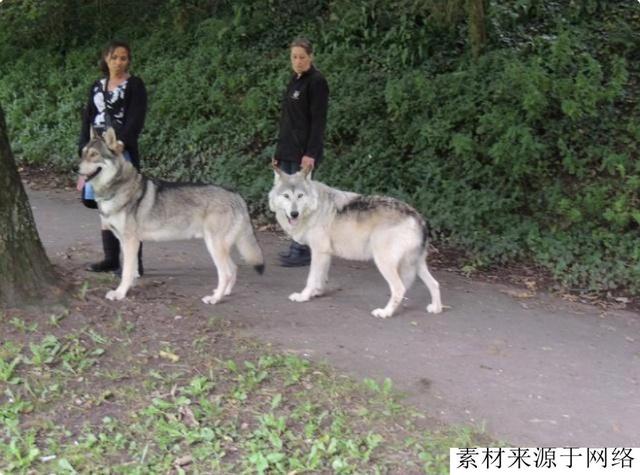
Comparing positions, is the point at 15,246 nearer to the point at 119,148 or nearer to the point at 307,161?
the point at 119,148

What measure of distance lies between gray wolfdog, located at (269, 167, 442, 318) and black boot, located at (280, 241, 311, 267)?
1.19 metres

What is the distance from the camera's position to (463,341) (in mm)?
6223

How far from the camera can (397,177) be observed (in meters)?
10.4

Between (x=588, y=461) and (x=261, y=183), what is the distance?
23.3 feet

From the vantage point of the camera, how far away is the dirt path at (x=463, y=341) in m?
4.98

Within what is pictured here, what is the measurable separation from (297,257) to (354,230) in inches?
63.7

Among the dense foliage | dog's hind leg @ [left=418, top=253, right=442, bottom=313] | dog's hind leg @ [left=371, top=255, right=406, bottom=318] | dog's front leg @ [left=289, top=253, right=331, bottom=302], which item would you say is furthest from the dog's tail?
the dense foliage

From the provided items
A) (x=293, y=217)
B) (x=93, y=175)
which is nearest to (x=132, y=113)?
(x=93, y=175)

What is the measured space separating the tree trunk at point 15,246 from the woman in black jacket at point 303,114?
2.73m

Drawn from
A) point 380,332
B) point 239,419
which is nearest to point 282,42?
point 380,332

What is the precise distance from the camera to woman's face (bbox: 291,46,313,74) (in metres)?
7.42

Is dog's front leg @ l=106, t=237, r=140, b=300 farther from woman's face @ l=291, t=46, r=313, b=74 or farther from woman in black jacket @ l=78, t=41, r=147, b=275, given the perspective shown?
woman's face @ l=291, t=46, r=313, b=74

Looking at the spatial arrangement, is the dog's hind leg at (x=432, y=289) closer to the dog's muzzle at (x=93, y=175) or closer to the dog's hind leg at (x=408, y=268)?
the dog's hind leg at (x=408, y=268)

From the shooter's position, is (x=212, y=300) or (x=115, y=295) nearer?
(x=115, y=295)
